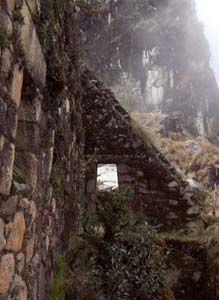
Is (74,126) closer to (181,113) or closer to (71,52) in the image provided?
(71,52)

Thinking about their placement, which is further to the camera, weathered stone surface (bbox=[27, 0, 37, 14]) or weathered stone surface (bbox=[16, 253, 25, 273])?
weathered stone surface (bbox=[27, 0, 37, 14])

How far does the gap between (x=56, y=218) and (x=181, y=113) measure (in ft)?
90.5

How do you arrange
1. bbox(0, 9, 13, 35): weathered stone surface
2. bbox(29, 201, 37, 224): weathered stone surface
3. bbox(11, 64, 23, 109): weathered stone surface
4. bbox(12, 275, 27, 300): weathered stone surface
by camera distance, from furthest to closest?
bbox(29, 201, 37, 224): weathered stone surface < bbox(12, 275, 27, 300): weathered stone surface < bbox(11, 64, 23, 109): weathered stone surface < bbox(0, 9, 13, 35): weathered stone surface

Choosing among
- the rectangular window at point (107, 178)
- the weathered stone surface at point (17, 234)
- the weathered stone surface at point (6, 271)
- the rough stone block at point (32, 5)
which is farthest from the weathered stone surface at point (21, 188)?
the rectangular window at point (107, 178)

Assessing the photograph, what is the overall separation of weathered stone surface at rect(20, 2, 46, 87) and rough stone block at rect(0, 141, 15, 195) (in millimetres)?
591

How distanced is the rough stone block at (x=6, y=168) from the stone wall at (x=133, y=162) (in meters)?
5.91

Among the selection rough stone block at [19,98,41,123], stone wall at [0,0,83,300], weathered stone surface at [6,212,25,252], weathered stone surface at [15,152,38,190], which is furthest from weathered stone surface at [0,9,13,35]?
weathered stone surface at [6,212,25,252]

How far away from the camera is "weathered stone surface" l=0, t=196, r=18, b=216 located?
2.07m

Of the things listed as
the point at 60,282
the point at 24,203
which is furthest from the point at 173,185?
the point at 24,203

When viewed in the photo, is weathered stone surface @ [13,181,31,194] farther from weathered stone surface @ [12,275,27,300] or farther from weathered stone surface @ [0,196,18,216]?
weathered stone surface @ [12,275,27,300]

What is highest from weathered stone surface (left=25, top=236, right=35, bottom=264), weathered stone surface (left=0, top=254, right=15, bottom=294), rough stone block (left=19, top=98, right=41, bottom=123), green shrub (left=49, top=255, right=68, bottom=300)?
rough stone block (left=19, top=98, right=41, bottom=123)

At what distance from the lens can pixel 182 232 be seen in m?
7.90

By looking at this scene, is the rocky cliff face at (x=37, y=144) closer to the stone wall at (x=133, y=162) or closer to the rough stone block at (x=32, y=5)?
the rough stone block at (x=32, y=5)

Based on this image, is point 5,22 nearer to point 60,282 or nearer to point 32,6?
point 32,6
